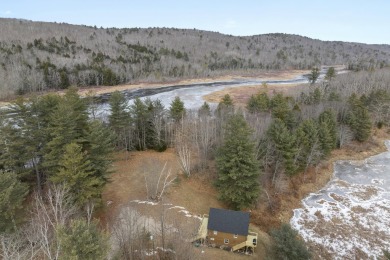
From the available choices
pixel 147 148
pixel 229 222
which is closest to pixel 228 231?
pixel 229 222

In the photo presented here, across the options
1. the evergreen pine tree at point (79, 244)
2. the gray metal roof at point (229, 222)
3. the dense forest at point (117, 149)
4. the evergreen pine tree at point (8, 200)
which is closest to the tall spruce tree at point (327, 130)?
the dense forest at point (117, 149)

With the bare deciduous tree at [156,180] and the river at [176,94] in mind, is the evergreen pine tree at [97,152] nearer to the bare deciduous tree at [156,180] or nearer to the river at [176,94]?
the bare deciduous tree at [156,180]

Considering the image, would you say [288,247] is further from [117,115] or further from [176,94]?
[176,94]

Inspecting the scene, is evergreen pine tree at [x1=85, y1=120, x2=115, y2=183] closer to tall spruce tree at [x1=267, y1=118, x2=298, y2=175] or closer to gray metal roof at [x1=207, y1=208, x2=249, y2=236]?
gray metal roof at [x1=207, y1=208, x2=249, y2=236]

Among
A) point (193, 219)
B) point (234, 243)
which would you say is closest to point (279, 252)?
point (234, 243)

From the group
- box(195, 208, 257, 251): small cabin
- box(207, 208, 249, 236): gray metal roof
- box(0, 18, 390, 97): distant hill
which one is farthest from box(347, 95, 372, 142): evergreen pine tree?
box(0, 18, 390, 97): distant hill

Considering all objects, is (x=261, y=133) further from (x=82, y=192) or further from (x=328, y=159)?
(x=82, y=192)

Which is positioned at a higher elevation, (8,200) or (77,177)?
(8,200)
